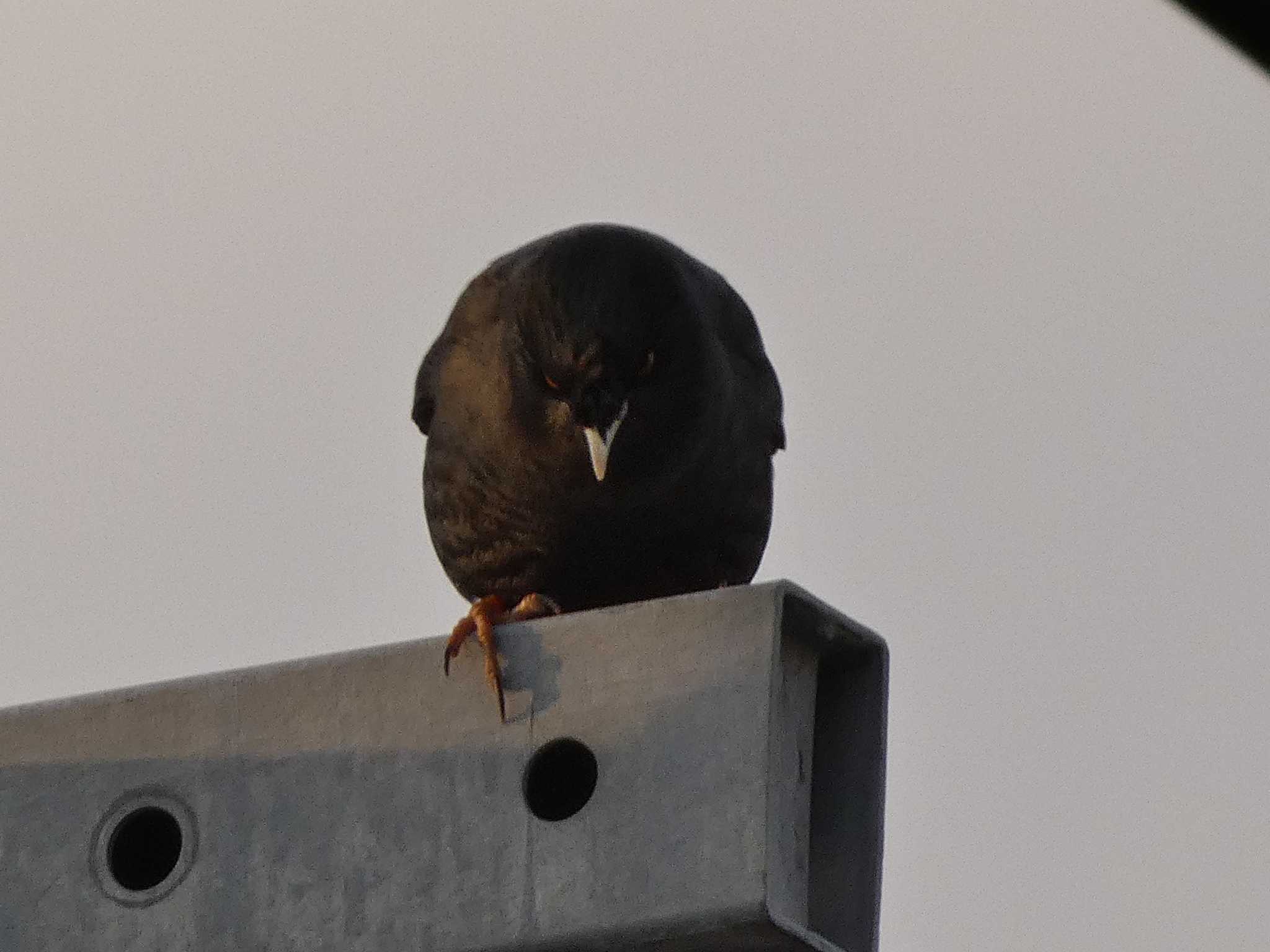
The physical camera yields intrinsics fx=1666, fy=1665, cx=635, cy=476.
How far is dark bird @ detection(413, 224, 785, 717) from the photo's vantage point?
4.51 meters

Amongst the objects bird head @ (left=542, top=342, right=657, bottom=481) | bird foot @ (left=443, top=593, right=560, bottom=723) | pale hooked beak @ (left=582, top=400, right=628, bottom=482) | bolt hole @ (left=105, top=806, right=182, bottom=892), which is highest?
bird head @ (left=542, top=342, right=657, bottom=481)

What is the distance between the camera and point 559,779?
236cm

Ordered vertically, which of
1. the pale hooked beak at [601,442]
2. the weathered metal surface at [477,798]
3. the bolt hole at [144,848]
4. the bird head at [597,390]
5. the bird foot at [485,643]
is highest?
the bird head at [597,390]

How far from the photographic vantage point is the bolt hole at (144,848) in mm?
2537

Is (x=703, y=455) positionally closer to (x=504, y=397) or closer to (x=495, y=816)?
(x=504, y=397)

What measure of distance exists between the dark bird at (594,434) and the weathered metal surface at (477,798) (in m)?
1.73

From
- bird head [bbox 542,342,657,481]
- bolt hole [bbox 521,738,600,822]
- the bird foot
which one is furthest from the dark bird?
bolt hole [bbox 521,738,600,822]

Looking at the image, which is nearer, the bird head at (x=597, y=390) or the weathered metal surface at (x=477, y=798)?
the weathered metal surface at (x=477, y=798)

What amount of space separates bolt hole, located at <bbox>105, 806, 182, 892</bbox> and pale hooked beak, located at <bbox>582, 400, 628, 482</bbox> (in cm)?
194

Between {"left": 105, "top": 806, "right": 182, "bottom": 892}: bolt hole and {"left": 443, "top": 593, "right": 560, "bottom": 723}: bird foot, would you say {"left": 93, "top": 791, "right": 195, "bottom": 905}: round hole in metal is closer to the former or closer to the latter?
{"left": 105, "top": 806, "right": 182, "bottom": 892}: bolt hole

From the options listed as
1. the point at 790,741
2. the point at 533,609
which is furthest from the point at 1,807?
the point at 533,609

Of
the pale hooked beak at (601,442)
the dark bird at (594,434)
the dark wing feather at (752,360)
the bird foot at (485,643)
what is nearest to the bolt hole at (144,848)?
the bird foot at (485,643)

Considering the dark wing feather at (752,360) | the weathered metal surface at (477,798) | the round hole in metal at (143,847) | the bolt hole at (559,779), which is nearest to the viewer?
the weathered metal surface at (477,798)

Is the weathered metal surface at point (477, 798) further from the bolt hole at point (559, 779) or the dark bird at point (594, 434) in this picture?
the dark bird at point (594, 434)
